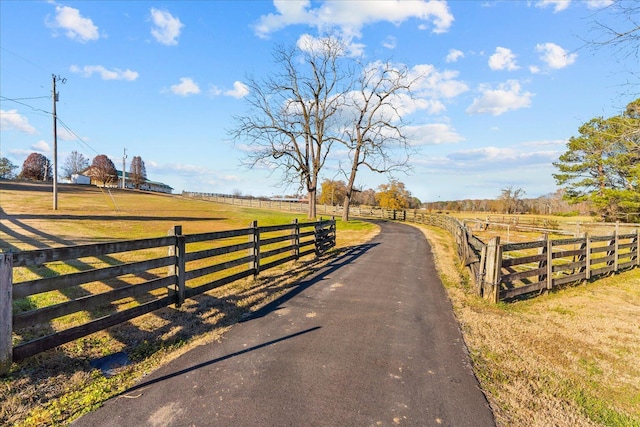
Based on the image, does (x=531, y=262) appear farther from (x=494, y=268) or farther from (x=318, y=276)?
(x=318, y=276)

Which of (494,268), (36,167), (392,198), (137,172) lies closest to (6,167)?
(36,167)

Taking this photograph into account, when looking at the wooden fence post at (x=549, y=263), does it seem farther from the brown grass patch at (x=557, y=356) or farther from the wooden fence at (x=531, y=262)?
the brown grass patch at (x=557, y=356)

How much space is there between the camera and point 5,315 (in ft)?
11.5

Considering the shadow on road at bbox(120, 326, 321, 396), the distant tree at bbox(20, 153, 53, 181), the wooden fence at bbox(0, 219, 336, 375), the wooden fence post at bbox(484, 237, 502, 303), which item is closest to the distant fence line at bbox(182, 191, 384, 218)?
the wooden fence post at bbox(484, 237, 502, 303)

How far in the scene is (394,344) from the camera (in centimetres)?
484

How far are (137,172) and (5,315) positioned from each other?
10926 cm

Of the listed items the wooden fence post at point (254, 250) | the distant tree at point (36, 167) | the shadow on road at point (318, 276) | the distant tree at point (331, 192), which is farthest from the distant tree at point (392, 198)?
the distant tree at point (36, 167)

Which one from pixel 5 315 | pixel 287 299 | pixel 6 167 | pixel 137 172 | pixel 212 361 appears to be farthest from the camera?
pixel 137 172

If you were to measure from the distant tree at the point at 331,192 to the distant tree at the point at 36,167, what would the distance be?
250ft

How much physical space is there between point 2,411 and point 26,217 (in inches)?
980

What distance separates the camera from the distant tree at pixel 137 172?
9625cm

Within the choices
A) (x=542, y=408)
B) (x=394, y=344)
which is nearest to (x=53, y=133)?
(x=394, y=344)

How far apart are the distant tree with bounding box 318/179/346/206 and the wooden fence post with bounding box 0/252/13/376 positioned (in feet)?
284

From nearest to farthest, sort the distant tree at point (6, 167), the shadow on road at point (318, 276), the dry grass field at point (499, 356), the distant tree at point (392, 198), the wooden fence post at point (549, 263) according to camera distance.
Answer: the dry grass field at point (499, 356)
the shadow on road at point (318, 276)
the wooden fence post at point (549, 263)
the distant tree at point (392, 198)
the distant tree at point (6, 167)
